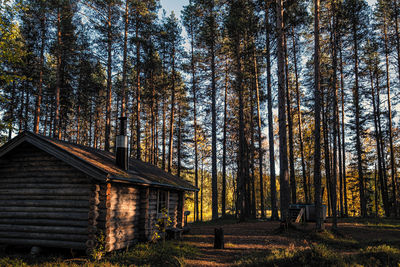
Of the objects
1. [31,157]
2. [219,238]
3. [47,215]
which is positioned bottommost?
[219,238]

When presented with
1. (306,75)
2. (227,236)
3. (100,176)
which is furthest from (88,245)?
(306,75)

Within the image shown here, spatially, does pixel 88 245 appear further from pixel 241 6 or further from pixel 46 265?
pixel 241 6

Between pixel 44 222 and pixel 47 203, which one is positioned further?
pixel 47 203

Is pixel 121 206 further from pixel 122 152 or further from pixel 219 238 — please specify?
pixel 219 238

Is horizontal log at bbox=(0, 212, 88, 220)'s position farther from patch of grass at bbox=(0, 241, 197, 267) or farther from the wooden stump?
the wooden stump

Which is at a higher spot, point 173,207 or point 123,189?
point 123,189

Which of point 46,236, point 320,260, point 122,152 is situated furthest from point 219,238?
point 46,236

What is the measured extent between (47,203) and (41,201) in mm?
325

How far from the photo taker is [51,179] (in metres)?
9.62

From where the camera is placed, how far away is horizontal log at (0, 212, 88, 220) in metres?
9.01

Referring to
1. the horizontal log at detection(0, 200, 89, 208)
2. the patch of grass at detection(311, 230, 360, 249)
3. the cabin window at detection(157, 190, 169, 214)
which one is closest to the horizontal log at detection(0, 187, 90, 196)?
the horizontal log at detection(0, 200, 89, 208)

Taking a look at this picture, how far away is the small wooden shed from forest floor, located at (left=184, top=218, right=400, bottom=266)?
11.1 ft

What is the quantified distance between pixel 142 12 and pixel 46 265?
18.0 meters

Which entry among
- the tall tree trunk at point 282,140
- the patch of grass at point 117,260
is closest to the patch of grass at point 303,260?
the patch of grass at point 117,260
